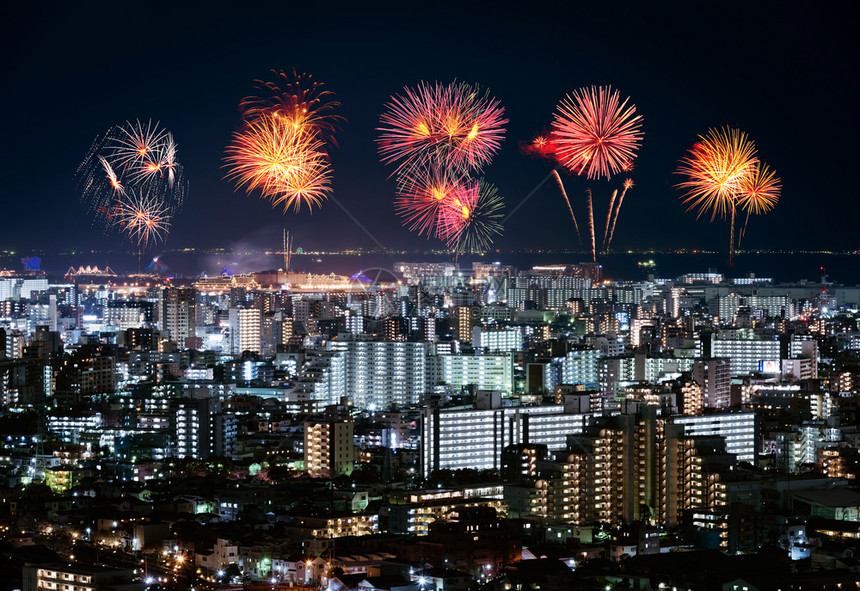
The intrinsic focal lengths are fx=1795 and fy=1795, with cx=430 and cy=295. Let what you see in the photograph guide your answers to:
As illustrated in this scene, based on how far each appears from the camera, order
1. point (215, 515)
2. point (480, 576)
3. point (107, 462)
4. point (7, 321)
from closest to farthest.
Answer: point (480, 576) < point (215, 515) < point (107, 462) < point (7, 321)

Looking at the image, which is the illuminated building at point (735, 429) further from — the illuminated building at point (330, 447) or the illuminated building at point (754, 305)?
the illuminated building at point (754, 305)

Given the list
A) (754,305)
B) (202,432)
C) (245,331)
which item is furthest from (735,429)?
(754,305)

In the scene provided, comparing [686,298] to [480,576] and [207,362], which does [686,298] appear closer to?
[207,362]

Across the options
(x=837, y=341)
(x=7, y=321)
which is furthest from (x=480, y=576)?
(x=7, y=321)

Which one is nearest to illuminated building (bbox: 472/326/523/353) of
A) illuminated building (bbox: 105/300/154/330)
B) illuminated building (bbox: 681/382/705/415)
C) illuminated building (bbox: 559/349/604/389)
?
illuminated building (bbox: 559/349/604/389)

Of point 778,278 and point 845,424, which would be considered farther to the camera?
point 778,278

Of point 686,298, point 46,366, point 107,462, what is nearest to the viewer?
point 107,462

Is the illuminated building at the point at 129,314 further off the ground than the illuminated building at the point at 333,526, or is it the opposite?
the illuminated building at the point at 129,314

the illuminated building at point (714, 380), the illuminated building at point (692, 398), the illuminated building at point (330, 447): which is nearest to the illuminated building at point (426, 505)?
Answer: the illuminated building at point (330, 447)
